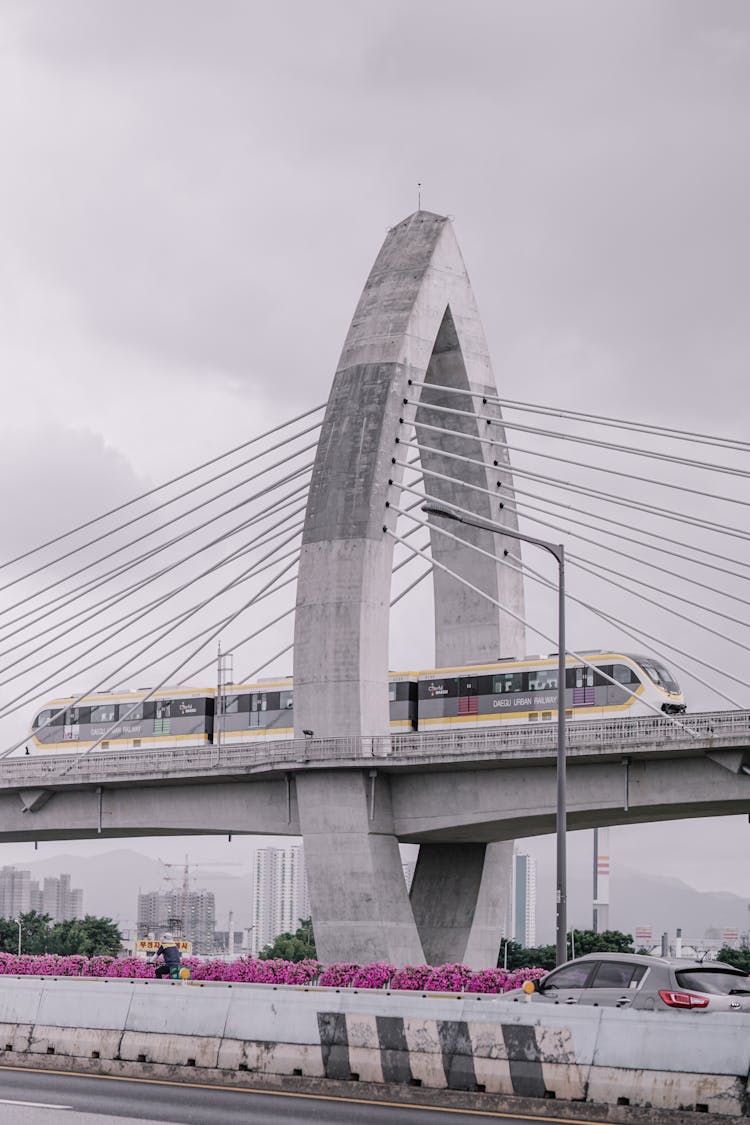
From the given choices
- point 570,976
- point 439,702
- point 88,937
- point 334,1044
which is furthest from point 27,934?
point 334,1044

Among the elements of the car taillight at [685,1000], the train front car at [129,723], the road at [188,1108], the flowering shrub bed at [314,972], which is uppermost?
the train front car at [129,723]

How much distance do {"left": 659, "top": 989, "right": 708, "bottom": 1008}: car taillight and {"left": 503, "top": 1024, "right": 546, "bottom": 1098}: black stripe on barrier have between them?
8.20 feet

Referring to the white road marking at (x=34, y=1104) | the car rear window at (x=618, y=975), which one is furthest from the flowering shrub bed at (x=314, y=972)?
the white road marking at (x=34, y=1104)

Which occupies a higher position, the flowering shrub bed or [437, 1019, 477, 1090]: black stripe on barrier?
[437, 1019, 477, 1090]: black stripe on barrier

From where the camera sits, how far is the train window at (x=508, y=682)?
180ft

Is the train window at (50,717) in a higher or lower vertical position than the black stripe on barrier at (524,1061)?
higher

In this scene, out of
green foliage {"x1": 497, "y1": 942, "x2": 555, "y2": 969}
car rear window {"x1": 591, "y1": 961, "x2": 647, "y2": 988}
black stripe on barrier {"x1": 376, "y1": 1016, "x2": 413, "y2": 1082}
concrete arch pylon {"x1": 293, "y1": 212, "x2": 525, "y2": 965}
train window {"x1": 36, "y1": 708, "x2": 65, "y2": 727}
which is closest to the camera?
black stripe on barrier {"x1": 376, "y1": 1016, "x2": 413, "y2": 1082}

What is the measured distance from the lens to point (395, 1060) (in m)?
→ 21.2

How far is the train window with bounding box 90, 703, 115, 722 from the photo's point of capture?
224 feet

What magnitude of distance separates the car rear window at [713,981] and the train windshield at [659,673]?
32.5 meters

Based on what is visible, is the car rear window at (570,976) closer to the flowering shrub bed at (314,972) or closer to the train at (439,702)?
the flowering shrub bed at (314,972)

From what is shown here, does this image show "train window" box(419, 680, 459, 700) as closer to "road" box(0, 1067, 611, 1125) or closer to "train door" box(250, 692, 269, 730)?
"train door" box(250, 692, 269, 730)

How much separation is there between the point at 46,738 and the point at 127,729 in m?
5.41

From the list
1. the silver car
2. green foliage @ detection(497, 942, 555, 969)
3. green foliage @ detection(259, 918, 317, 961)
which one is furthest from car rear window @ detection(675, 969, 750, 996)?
green foliage @ detection(259, 918, 317, 961)
